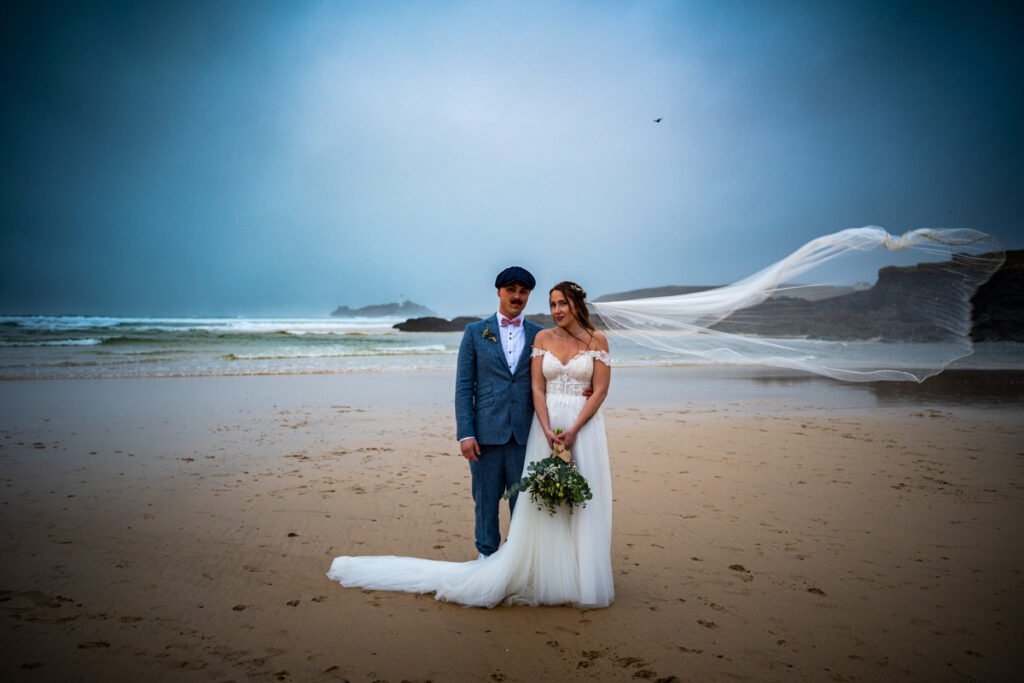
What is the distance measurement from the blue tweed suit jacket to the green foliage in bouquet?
364 millimetres

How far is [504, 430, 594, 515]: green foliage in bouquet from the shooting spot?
3551 mm

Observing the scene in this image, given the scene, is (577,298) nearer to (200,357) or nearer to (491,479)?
(491,479)

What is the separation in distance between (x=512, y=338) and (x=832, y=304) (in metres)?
4.94

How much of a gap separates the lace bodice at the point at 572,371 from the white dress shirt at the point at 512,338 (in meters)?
0.33

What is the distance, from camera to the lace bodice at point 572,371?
373cm

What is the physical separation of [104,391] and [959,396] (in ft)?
69.0

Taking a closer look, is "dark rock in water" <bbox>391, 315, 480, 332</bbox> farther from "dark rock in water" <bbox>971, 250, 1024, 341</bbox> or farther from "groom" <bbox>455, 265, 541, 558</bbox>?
"groom" <bbox>455, 265, 541, 558</bbox>

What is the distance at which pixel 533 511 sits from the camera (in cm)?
374

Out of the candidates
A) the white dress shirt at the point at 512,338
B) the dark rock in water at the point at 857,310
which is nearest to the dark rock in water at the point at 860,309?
the dark rock in water at the point at 857,310

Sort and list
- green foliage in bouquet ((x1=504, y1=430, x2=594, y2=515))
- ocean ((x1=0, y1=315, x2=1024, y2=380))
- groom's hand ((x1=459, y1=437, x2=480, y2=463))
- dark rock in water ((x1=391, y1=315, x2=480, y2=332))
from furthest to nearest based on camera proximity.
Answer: dark rock in water ((x1=391, y1=315, x2=480, y2=332)) → ocean ((x1=0, y1=315, x2=1024, y2=380)) → groom's hand ((x1=459, y1=437, x2=480, y2=463)) → green foliage in bouquet ((x1=504, y1=430, x2=594, y2=515))

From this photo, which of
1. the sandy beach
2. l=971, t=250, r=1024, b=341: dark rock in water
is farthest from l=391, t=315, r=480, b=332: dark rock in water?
the sandy beach

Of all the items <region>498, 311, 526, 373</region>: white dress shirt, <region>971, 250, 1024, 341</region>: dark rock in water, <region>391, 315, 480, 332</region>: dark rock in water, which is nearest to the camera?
<region>498, 311, 526, 373</region>: white dress shirt

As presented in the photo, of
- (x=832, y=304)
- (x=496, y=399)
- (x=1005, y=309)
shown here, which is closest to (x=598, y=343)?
(x=496, y=399)

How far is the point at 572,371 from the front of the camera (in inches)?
147
